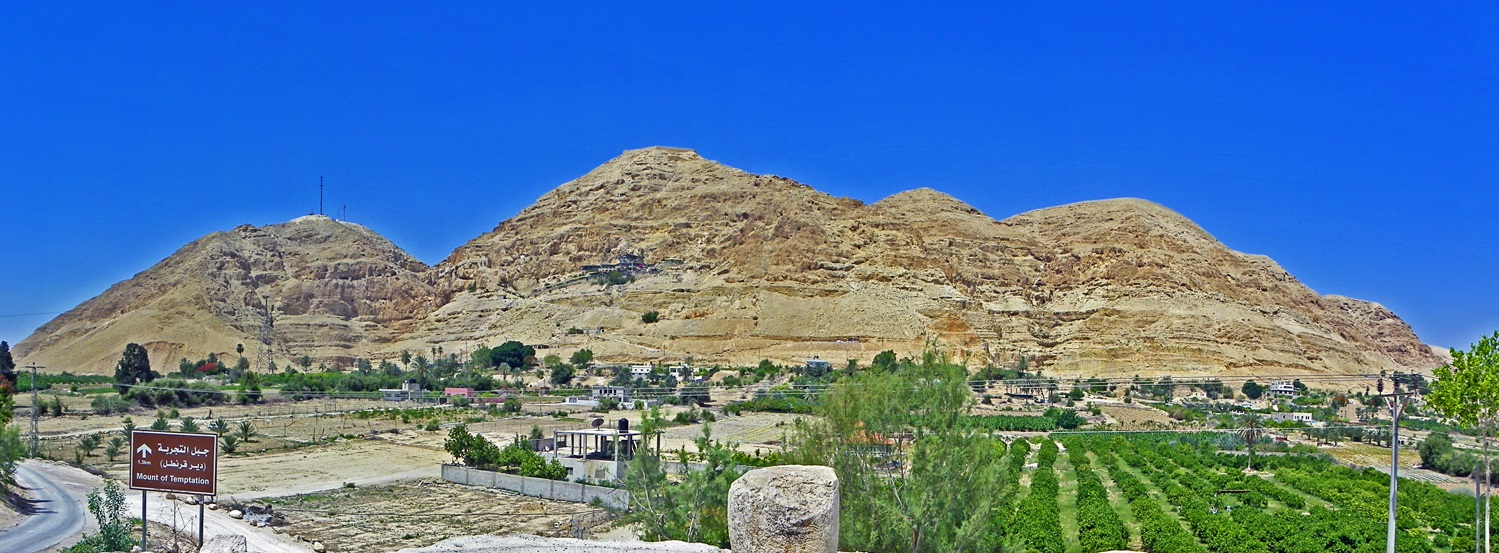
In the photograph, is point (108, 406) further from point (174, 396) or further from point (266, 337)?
point (266, 337)

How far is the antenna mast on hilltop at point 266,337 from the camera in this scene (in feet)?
369

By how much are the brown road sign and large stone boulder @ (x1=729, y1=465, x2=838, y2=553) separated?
10144mm

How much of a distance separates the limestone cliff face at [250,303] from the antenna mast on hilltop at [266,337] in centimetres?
87

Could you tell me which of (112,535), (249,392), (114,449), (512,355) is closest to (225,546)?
(112,535)

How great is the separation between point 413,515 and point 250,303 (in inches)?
4578

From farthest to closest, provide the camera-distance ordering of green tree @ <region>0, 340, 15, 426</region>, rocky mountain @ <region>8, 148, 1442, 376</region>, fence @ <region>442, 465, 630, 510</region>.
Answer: rocky mountain @ <region>8, 148, 1442, 376</region> < fence @ <region>442, 465, 630, 510</region> < green tree @ <region>0, 340, 15, 426</region>

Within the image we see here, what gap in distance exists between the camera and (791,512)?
33.7 feet

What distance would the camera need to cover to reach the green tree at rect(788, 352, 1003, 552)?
45.9 feet

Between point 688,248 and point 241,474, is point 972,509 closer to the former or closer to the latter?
point 241,474

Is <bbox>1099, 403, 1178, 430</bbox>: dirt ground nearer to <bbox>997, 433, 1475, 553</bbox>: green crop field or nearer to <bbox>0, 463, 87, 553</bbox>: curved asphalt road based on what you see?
<bbox>997, 433, 1475, 553</bbox>: green crop field

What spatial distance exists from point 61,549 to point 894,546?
16.7 metres

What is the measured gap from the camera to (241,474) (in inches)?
1590

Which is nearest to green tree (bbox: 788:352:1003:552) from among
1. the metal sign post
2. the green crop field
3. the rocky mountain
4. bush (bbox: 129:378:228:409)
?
the green crop field

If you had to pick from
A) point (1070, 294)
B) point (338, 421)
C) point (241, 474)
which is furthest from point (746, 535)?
point (1070, 294)
